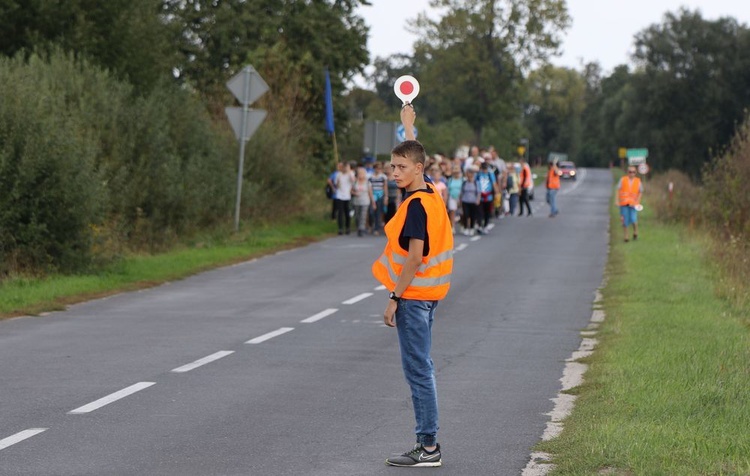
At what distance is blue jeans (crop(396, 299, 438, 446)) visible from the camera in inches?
289

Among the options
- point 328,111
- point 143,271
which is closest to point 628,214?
point 328,111

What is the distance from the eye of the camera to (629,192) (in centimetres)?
2917

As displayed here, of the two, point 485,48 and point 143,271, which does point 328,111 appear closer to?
point 143,271

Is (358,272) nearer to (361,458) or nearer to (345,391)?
(345,391)

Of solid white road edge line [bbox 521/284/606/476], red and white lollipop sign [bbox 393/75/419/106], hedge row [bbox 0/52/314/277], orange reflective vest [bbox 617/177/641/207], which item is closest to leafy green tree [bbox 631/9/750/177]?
hedge row [bbox 0/52/314/277]

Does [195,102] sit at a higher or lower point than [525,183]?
higher

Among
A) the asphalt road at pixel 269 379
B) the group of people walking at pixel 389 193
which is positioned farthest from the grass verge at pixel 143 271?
the group of people walking at pixel 389 193

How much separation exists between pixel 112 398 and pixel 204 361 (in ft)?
6.81

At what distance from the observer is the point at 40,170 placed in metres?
19.2

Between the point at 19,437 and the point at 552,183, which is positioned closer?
the point at 19,437

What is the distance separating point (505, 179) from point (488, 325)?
83.0ft

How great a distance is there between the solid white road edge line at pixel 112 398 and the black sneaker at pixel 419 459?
8.17 feet

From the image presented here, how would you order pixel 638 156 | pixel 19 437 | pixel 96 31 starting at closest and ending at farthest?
1. pixel 19 437
2. pixel 96 31
3. pixel 638 156

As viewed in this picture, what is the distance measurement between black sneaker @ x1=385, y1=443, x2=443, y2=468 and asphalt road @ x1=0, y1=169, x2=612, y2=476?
81mm
